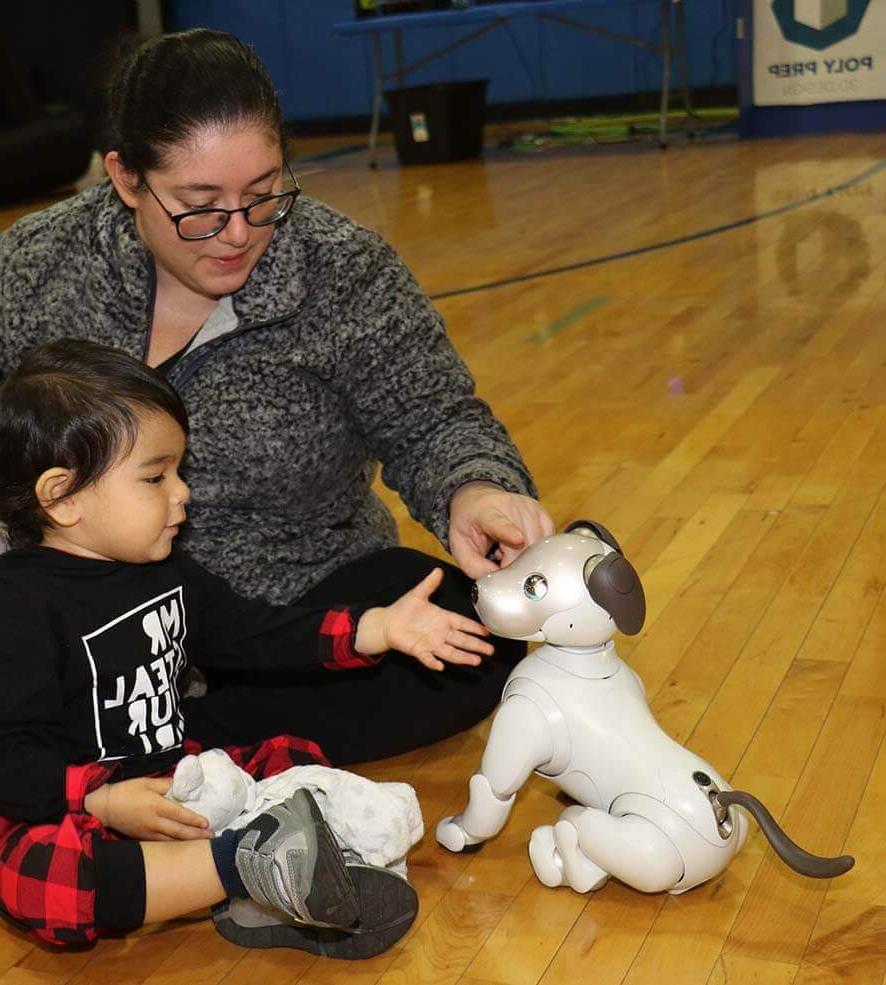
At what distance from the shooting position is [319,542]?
1766 mm

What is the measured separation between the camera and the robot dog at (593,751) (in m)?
1.33

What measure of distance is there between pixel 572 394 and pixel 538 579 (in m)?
1.76

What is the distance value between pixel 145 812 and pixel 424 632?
0.31m

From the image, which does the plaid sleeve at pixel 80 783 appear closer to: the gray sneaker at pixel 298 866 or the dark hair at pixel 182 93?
the gray sneaker at pixel 298 866

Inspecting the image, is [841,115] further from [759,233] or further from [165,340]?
[165,340]

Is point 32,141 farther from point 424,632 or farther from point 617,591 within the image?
point 617,591

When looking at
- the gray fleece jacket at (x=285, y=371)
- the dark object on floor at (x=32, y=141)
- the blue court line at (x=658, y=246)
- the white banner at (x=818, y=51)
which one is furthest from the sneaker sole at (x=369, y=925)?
the white banner at (x=818, y=51)

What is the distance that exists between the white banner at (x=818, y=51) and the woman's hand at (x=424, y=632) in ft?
18.6

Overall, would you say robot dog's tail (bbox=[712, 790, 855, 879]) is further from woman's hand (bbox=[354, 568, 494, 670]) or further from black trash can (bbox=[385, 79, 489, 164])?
black trash can (bbox=[385, 79, 489, 164])

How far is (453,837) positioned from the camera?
58.6 inches

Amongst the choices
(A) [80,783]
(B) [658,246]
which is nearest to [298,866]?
(A) [80,783]

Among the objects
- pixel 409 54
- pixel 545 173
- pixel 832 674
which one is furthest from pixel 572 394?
pixel 409 54

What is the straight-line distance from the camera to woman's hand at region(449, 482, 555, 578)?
1484 millimetres

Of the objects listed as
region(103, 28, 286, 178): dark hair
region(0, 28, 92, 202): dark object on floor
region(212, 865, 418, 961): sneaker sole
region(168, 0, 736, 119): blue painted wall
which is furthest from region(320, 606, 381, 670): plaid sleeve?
region(168, 0, 736, 119): blue painted wall
